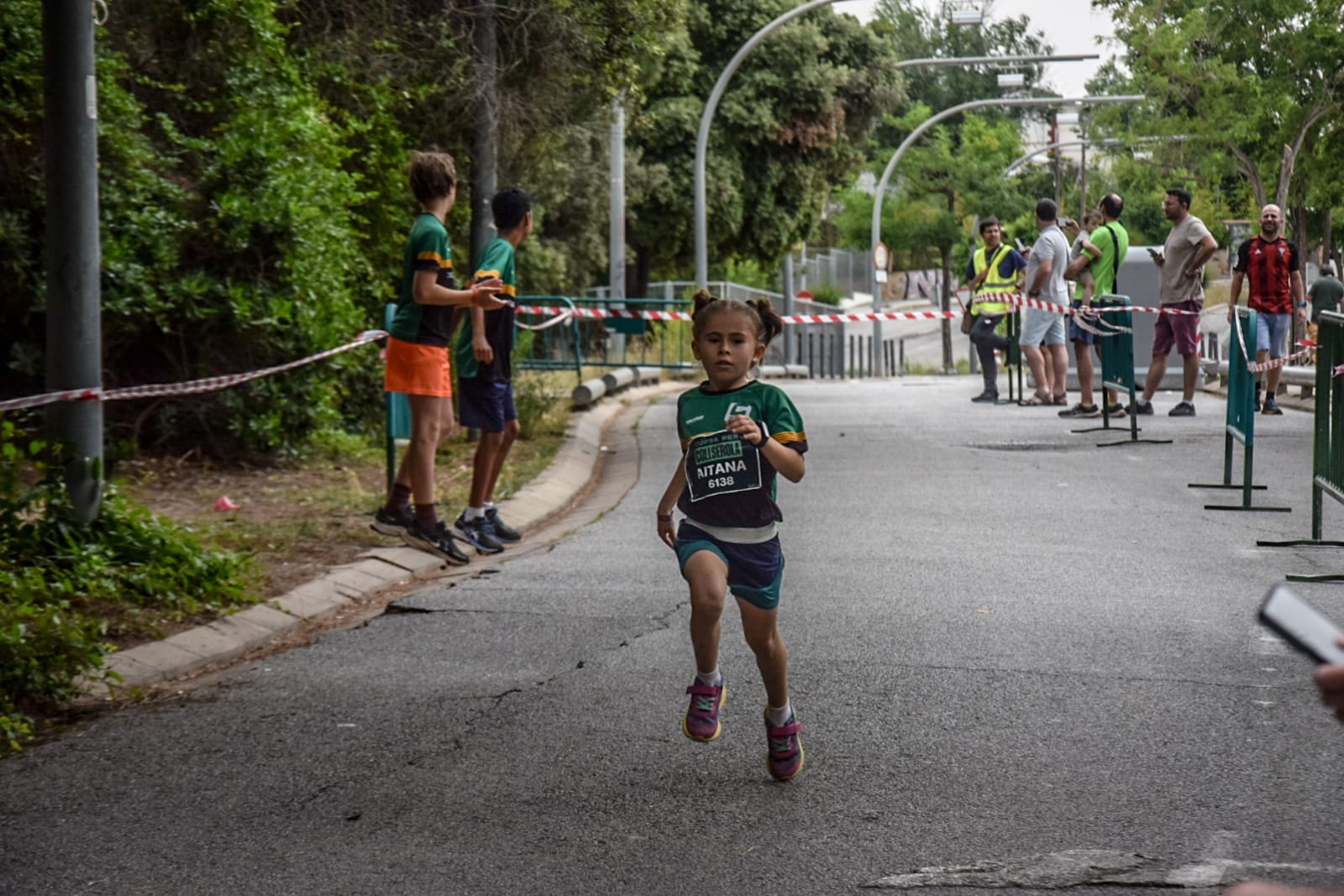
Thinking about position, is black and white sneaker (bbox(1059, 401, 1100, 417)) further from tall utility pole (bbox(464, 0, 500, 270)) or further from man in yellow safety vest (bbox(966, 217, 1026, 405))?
tall utility pole (bbox(464, 0, 500, 270))

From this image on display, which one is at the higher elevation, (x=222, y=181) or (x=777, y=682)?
(x=222, y=181)

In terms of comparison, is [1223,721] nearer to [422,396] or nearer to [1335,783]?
[1335,783]

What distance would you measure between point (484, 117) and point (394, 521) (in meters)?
6.22

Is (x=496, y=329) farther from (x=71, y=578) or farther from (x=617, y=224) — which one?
(x=617, y=224)

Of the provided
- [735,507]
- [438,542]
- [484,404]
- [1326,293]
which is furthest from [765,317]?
[1326,293]

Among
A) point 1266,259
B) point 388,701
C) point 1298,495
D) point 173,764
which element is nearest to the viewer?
point 173,764

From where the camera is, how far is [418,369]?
30.0ft

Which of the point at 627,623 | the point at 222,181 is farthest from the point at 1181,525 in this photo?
the point at 222,181

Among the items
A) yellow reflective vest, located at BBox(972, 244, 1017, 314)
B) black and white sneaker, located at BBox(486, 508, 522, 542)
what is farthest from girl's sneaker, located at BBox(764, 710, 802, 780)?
yellow reflective vest, located at BBox(972, 244, 1017, 314)

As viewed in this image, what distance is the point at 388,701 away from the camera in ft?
19.7

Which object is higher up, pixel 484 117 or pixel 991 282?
pixel 484 117

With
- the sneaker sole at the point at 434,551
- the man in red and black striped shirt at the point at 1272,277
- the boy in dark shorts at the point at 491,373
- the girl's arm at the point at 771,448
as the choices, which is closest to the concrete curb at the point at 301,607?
the sneaker sole at the point at 434,551

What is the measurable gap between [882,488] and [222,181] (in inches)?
181

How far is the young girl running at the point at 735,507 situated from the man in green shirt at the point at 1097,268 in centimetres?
1241
